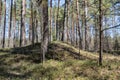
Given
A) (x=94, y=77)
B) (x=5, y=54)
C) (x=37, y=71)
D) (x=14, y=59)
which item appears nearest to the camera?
(x=94, y=77)

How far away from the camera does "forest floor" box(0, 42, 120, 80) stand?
14.0 m

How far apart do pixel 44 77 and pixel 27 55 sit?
4.86 meters

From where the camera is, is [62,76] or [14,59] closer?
[62,76]

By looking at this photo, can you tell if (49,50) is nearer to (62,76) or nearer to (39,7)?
(39,7)

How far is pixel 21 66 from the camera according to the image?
54.2ft

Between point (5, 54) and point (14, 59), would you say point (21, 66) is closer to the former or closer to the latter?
point (14, 59)

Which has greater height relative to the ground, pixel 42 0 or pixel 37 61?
pixel 42 0

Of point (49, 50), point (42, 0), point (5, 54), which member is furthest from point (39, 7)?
point (5, 54)

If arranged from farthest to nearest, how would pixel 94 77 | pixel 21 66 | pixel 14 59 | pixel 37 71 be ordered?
1. pixel 14 59
2. pixel 21 66
3. pixel 37 71
4. pixel 94 77

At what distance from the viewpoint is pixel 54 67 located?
1534cm

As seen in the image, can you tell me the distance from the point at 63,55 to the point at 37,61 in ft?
6.94

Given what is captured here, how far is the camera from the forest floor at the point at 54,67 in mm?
13958

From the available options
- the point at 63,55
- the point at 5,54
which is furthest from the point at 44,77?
the point at 5,54

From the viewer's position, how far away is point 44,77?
14.0 m
